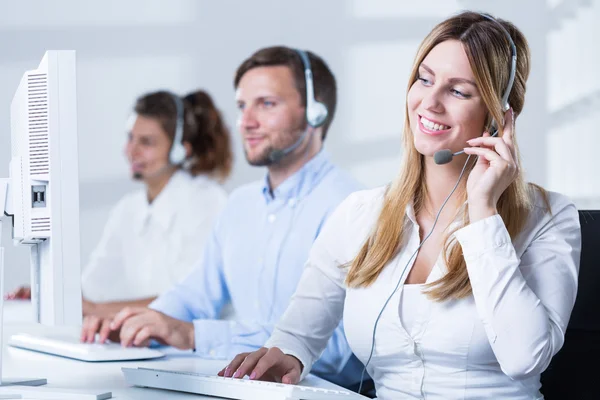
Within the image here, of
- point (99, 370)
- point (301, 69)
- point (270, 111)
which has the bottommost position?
point (99, 370)

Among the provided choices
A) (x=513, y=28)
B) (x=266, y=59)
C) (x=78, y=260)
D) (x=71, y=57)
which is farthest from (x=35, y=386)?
(x=266, y=59)

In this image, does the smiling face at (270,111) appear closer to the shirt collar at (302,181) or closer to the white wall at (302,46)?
the shirt collar at (302,181)

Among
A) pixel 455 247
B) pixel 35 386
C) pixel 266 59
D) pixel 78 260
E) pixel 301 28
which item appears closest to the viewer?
pixel 78 260

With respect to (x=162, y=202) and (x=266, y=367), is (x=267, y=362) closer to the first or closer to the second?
(x=266, y=367)

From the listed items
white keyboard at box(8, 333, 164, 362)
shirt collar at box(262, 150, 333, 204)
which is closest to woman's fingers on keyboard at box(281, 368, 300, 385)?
white keyboard at box(8, 333, 164, 362)

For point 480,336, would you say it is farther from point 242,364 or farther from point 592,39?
point 592,39

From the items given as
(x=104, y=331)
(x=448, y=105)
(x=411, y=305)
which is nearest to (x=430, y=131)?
(x=448, y=105)

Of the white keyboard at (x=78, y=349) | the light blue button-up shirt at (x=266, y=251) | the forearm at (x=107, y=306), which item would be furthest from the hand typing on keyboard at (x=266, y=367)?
the forearm at (x=107, y=306)

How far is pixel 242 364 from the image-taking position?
137cm

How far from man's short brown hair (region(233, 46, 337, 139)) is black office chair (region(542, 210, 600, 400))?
4.35 ft

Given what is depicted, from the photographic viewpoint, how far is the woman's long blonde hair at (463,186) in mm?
1463

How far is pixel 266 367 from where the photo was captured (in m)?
1.40

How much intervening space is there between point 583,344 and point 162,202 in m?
2.04

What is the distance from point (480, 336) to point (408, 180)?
39 cm
